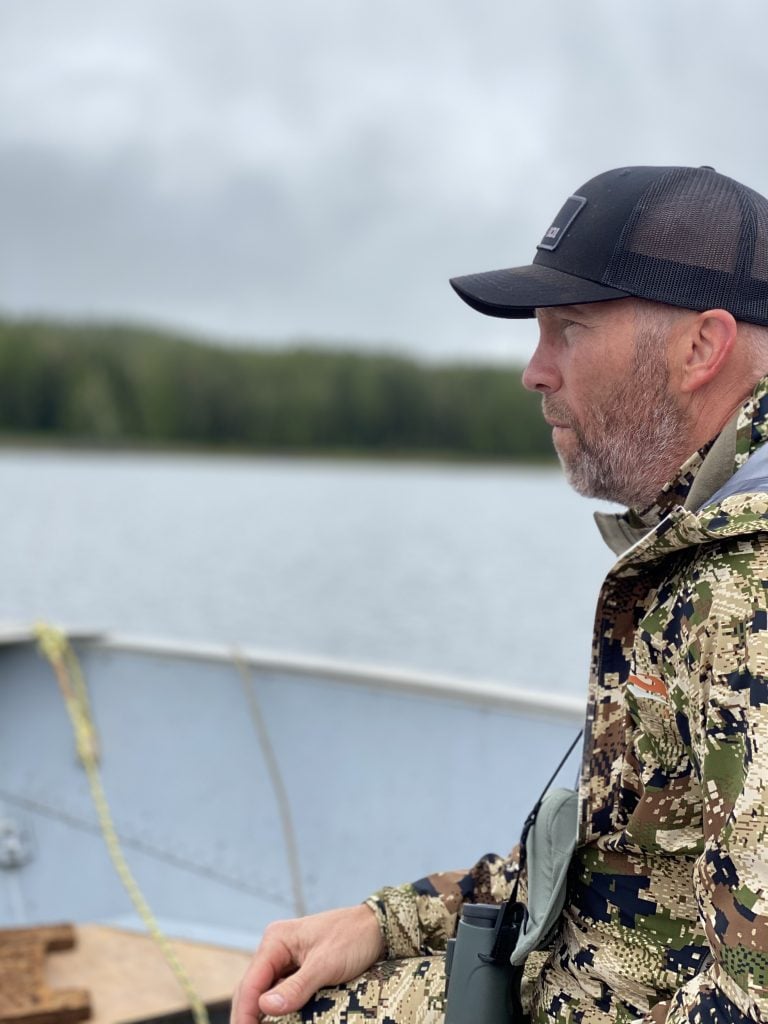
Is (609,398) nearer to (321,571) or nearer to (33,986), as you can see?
(33,986)

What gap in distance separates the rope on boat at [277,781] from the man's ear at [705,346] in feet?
6.30

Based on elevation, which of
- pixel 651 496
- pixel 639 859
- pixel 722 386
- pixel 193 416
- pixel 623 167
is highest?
pixel 623 167

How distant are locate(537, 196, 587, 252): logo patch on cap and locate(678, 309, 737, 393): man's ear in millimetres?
184

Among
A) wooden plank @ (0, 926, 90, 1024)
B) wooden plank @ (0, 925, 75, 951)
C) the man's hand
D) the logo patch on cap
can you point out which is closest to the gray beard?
the logo patch on cap

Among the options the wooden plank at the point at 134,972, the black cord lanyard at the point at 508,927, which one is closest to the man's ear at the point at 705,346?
the black cord lanyard at the point at 508,927

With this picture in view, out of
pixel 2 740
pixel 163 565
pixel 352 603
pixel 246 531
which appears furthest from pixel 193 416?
pixel 2 740

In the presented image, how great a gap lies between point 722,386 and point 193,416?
3542 cm

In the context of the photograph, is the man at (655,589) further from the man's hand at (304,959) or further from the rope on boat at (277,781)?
the rope on boat at (277,781)

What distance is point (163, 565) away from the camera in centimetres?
1694

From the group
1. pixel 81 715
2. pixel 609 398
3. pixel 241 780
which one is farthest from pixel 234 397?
pixel 609 398

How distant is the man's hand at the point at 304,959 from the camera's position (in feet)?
4.44

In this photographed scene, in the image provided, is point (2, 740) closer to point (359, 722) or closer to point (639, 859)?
point (359, 722)

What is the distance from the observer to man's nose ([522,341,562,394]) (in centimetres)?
129

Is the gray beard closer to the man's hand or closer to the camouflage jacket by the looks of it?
the camouflage jacket
